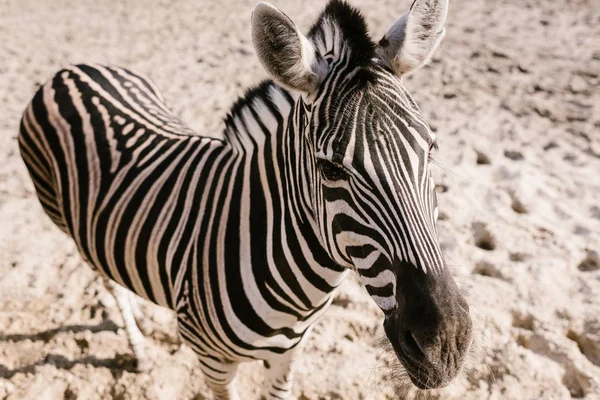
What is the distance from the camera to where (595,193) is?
15.6 feet

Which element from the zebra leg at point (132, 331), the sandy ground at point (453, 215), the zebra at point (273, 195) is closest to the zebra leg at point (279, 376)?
the zebra at point (273, 195)

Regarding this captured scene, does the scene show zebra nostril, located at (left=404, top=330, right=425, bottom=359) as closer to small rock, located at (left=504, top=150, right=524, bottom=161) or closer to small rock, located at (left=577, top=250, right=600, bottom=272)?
small rock, located at (left=577, top=250, right=600, bottom=272)

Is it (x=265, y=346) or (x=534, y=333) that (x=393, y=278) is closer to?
(x=265, y=346)

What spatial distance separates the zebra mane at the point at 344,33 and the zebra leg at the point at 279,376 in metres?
1.72

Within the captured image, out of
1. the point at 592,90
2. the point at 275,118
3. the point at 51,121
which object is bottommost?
the point at 51,121

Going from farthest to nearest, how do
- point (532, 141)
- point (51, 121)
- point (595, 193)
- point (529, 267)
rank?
1. point (532, 141)
2. point (595, 193)
3. point (529, 267)
4. point (51, 121)

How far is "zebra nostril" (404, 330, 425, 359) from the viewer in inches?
62.8

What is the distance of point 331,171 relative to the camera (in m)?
1.73

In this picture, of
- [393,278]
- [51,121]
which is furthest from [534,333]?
[51,121]

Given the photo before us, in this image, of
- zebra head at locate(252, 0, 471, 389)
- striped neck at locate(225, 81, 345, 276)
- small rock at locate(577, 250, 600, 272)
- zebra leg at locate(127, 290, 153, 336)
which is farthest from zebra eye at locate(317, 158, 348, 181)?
small rock at locate(577, 250, 600, 272)

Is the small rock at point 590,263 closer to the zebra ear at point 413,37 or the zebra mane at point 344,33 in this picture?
the zebra ear at point 413,37

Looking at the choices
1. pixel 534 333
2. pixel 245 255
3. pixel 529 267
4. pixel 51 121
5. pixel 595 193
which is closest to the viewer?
pixel 245 255

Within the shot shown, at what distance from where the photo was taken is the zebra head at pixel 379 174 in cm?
159

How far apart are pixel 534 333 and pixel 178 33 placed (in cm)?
720
